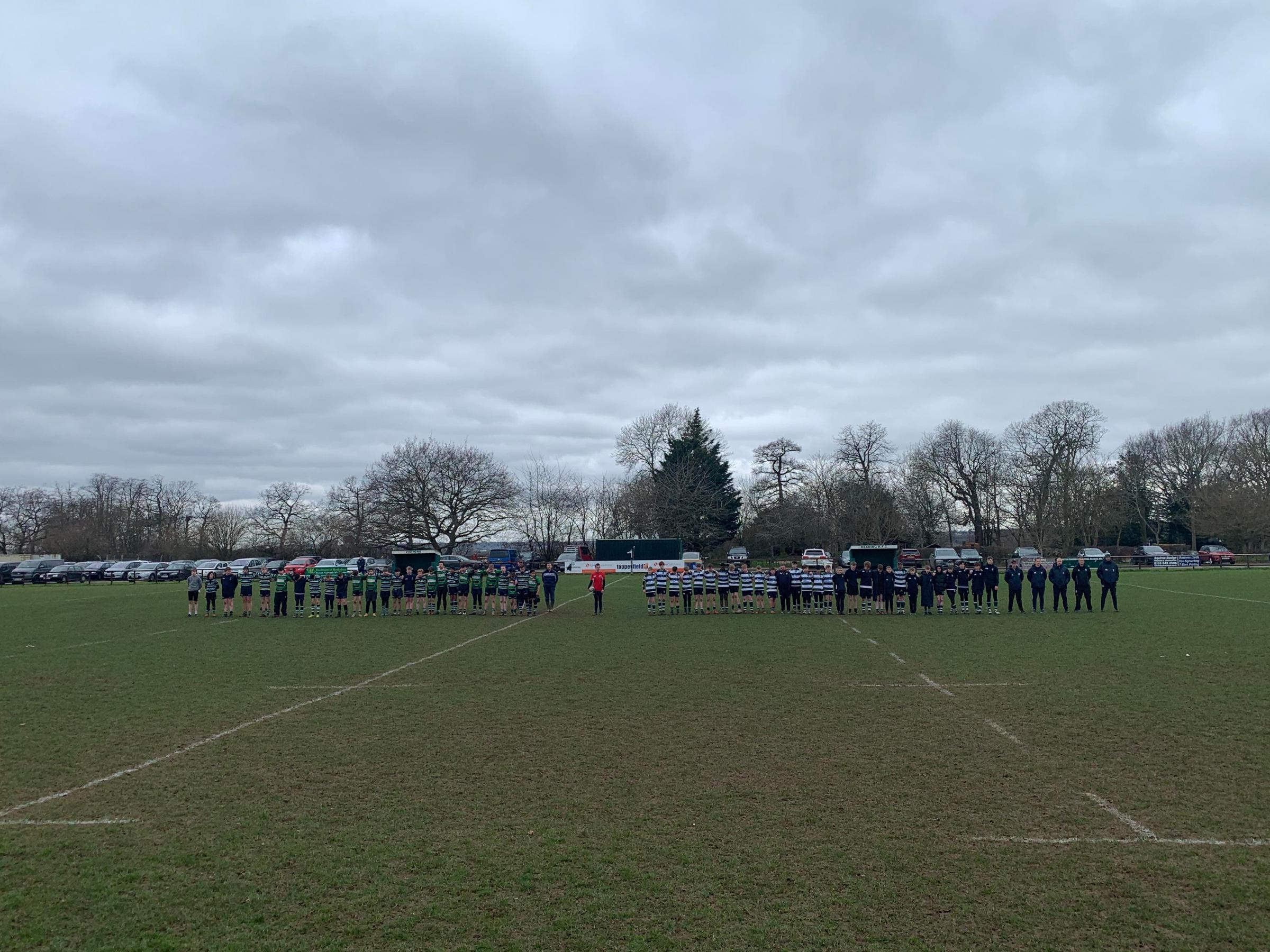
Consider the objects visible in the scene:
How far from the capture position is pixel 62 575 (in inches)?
2233

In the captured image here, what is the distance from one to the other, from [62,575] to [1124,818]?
217 ft

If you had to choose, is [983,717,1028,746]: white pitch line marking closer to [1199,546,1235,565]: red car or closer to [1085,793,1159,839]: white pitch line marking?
[1085,793,1159,839]: white pitch line marking

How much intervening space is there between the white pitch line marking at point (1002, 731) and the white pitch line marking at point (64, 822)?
8.30 meters

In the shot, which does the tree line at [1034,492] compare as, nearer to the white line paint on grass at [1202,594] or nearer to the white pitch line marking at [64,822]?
the white line paint on grass at [1202,594]

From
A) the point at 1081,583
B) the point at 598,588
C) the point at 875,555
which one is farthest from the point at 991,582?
the point at 875,555

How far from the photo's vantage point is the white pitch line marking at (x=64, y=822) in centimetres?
651

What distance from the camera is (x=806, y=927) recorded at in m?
4.64

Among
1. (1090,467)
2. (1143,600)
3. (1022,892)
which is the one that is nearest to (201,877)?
(1022,892)

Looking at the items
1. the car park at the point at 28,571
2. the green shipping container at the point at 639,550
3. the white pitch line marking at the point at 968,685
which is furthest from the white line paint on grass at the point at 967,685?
the car park at the point at 28,571

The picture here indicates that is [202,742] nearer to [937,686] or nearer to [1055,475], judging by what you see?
[937,686]

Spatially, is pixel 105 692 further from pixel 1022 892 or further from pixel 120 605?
pixel 120 605

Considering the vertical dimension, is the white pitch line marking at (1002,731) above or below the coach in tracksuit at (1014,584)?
below

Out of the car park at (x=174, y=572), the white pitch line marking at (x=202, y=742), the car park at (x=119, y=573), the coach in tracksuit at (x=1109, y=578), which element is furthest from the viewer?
the car park at (x=119, y=573)

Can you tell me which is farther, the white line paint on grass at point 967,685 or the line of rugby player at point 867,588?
the line of rugby player at point 867,588
